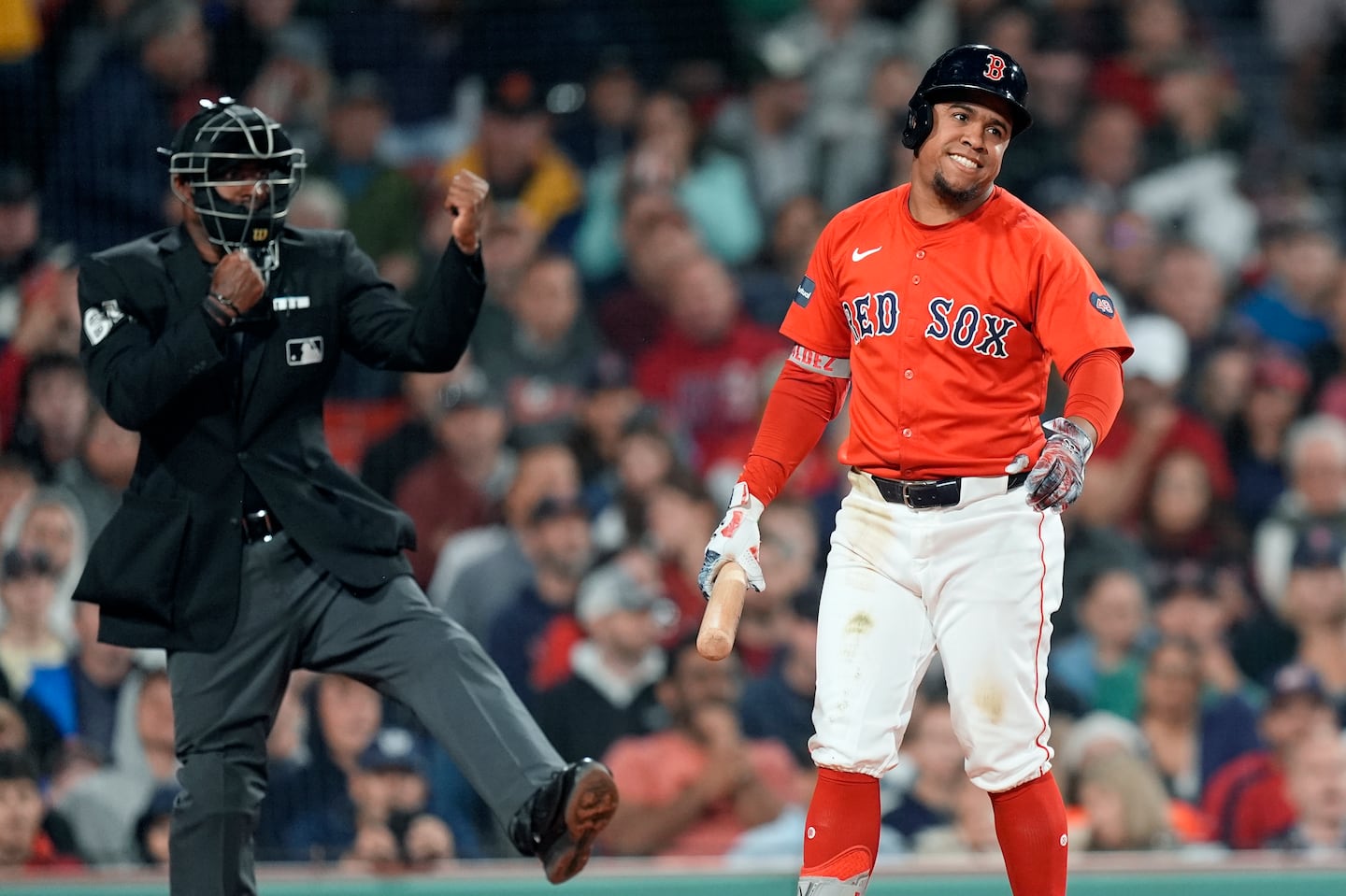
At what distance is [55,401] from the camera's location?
6637 millimetres

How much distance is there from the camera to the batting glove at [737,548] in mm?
3744

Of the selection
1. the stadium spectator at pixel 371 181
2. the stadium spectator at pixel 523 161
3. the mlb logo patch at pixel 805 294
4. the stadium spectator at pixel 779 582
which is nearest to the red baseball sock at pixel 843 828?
the mlb logo patch at pixel 805 294

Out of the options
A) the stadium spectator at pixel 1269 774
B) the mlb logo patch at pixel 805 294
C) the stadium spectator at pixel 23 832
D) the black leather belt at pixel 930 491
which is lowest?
the stadium spectator at pixel 23 832

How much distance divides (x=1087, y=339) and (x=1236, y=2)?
5536 mm

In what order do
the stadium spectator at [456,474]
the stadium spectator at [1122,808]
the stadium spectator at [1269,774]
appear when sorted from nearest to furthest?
the stadium spectator at [1122,808] < the stadium spectator at [1269,774] < the stadium spectator at [456,474]

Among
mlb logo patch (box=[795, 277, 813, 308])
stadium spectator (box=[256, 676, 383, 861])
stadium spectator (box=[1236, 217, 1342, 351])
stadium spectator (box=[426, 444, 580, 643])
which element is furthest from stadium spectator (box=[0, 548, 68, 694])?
stadium spectator (box=[1236, 217, 1342, 351])

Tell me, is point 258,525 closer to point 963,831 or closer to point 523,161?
point 963,831

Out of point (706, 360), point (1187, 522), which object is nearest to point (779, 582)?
point (706, 360)

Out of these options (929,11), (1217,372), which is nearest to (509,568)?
(1217,372)

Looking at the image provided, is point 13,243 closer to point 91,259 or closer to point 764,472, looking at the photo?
point 91,259

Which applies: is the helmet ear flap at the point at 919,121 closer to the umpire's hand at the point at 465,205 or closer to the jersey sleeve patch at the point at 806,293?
the jersey sleeve patch at the point at 806,293

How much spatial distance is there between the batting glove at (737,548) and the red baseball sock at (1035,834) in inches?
26.9

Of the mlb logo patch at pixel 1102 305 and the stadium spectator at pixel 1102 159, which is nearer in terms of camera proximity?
the mlb logo patch at pixel 1102 305

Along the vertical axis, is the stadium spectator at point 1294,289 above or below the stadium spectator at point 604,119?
below
